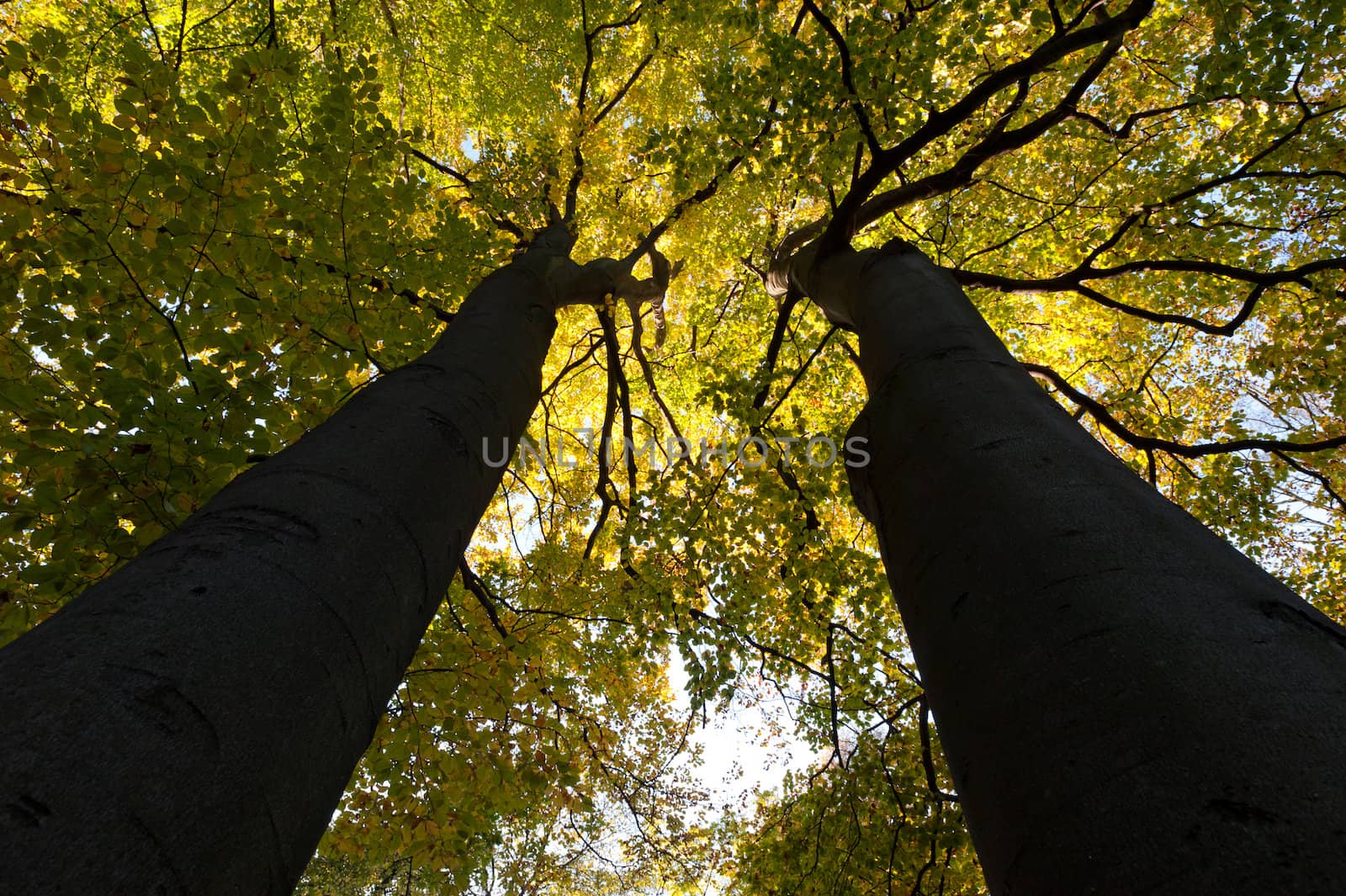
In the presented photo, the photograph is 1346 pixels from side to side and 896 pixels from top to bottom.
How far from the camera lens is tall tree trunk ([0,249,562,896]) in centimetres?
75

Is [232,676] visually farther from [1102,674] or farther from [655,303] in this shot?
[655,303]

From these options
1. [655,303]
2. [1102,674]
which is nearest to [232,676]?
[1102,674]

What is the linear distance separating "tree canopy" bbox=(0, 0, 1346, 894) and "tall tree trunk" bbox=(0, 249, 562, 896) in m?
1.00

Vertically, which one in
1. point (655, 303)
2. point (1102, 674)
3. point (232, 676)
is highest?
point (655, 303)

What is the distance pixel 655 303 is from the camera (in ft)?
25.8

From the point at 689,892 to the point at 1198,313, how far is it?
9.56 metres

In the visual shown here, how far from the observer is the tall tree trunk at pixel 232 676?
75 cm

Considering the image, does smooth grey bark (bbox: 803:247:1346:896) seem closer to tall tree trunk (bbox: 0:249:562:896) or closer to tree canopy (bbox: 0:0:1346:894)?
tall tree trunk (bbox: 0:249:562:896)

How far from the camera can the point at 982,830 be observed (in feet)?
3.45

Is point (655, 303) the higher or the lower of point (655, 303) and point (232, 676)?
the higher

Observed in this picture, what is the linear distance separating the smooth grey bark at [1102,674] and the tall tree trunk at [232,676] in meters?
1.20

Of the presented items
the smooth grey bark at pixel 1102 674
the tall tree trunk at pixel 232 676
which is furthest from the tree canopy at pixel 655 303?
the smooth grey bark at pixel 1102 674

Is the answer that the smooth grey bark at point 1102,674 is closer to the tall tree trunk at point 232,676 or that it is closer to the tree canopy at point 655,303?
the tall tree trunk at point 232,676

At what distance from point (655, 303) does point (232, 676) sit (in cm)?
726
